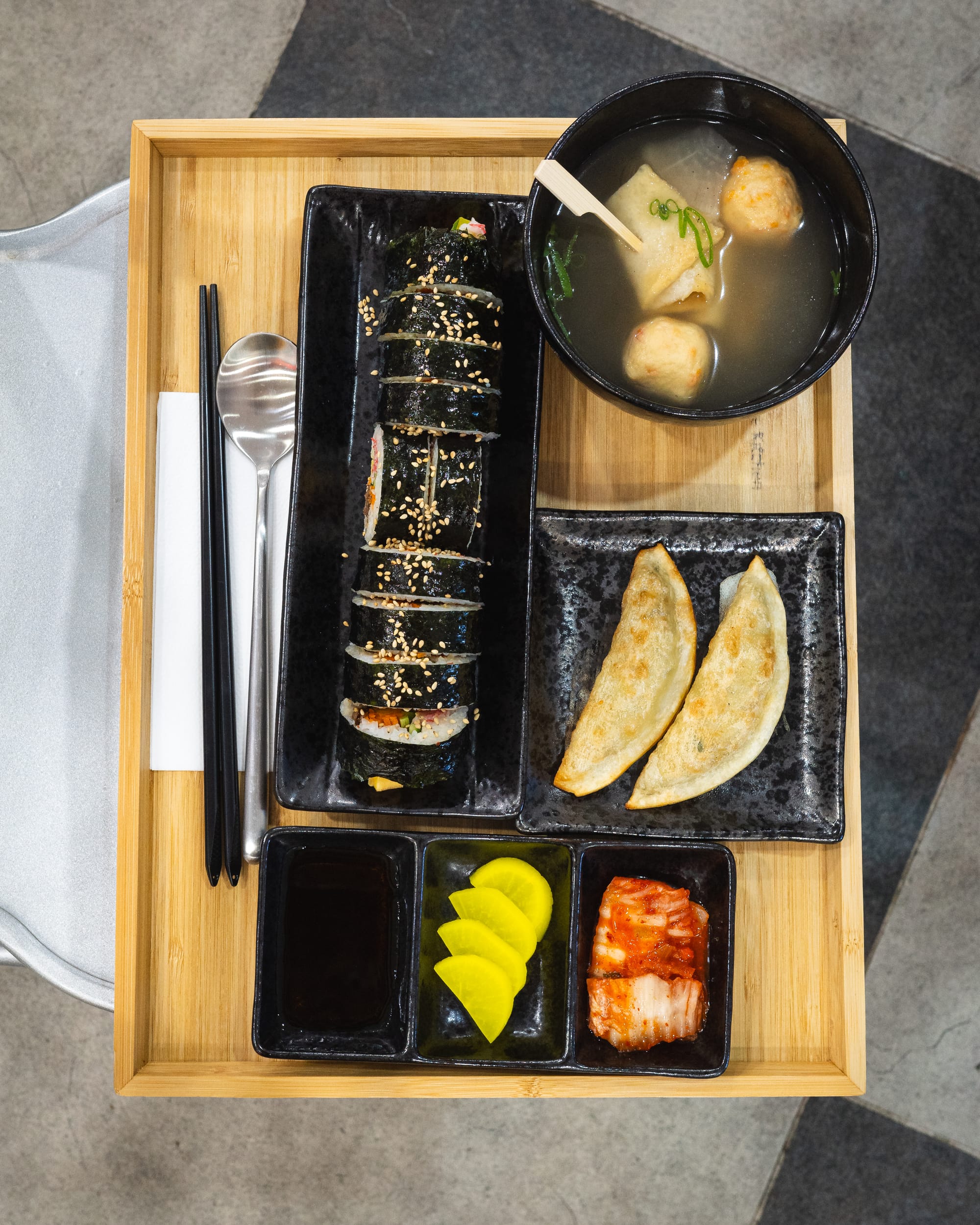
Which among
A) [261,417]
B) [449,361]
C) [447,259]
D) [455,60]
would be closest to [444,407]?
[449,361]

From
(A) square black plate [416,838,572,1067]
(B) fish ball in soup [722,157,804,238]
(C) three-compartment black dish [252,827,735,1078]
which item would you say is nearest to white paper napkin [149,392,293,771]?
(C) three-compartment black dish [252,827,735,1078]

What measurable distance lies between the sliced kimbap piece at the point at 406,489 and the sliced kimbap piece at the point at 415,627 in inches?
5.5

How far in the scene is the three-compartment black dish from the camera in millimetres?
1662

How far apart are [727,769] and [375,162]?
1482mm

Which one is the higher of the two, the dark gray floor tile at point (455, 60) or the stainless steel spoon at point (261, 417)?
the dark gray floor tile at point (455, 60)

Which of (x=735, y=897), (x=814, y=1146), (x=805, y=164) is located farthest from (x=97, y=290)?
(x=814, y=1146)

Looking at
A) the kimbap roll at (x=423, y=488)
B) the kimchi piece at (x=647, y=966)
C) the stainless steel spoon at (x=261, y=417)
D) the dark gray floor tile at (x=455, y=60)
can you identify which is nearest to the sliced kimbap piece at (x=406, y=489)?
the kimbap roll at (x=423, y=488)

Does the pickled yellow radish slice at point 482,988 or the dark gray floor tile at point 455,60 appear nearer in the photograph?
the pickled yellow radish slice at point 482,988

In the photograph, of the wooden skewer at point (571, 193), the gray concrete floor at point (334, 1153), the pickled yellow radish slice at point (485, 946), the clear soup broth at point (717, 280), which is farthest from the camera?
the gray concrete floor at point (334, 1153)

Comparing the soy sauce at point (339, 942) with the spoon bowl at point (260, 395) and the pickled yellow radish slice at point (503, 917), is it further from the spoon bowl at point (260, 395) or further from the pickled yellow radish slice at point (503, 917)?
the spoon bowl at point (260, 395)

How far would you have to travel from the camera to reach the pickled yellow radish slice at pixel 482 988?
1643mm

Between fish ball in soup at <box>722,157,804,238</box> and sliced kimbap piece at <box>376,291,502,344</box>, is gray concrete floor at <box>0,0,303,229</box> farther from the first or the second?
fish ball in soup at <box>722,157,804,238</box>

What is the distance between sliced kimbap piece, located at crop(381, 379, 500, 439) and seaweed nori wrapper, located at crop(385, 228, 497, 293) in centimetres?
21

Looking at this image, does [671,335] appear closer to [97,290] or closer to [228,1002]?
[97,290]
